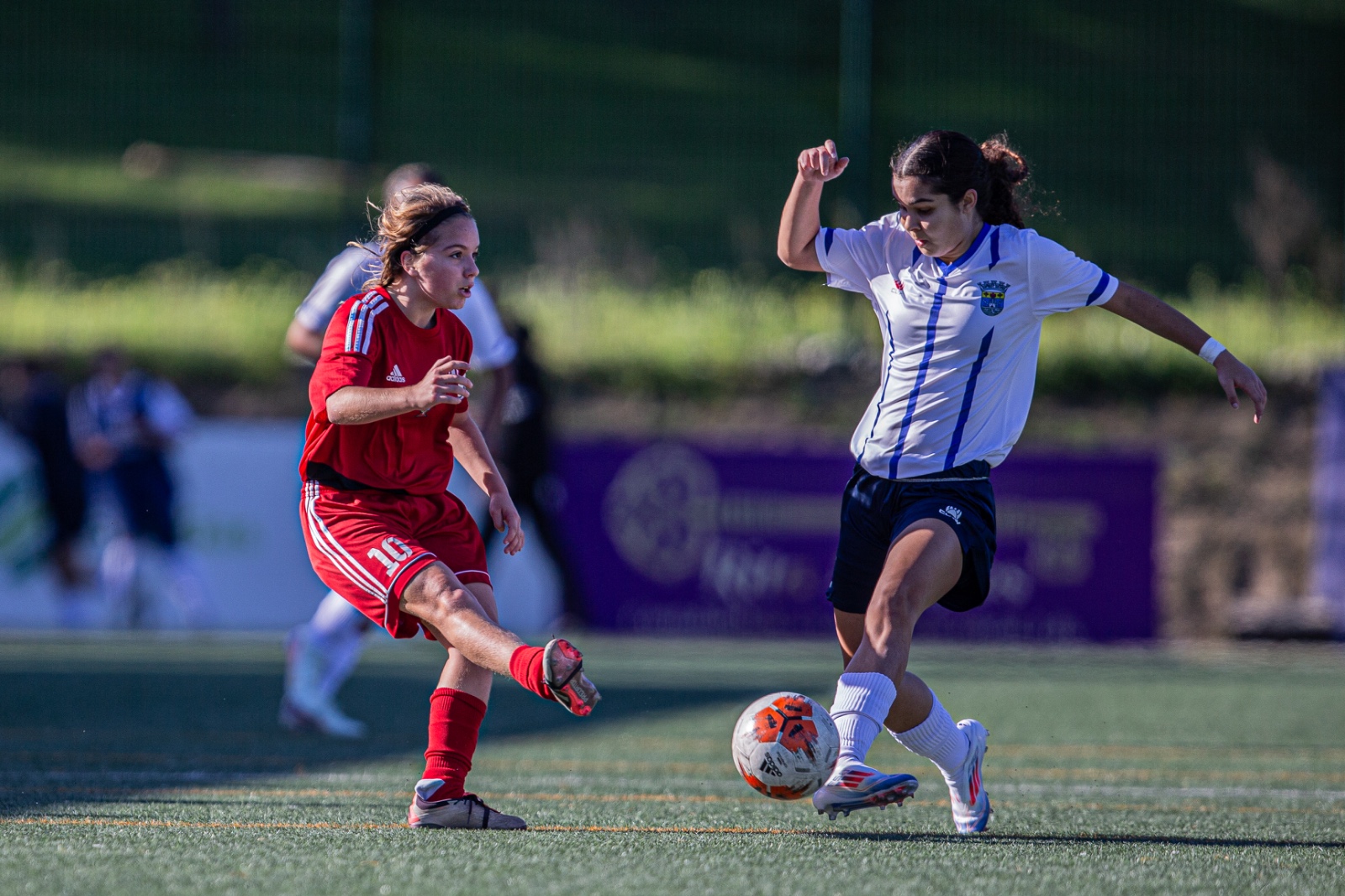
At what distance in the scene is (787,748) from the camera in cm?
386

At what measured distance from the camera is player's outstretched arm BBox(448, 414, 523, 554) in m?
4.16

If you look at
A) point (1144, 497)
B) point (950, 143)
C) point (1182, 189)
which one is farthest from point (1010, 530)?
point (950, 143)

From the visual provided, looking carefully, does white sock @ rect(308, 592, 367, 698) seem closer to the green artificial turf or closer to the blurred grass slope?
the green artificial turf

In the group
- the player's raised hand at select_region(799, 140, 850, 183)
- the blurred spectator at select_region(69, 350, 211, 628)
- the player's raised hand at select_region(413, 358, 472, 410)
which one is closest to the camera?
the player's raised hand at select_region(413, 358, 472, 410)

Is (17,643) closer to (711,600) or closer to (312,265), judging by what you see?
(711,600)

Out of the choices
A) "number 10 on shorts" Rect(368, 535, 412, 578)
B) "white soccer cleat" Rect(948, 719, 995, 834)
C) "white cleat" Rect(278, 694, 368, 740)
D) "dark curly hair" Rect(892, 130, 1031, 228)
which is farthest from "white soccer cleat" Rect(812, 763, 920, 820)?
"white cleat" Rect(278, 694, 368, 740)

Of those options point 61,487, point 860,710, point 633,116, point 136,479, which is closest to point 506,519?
point 860,710

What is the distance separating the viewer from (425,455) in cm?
414

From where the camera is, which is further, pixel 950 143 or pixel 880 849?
pixel 950 143

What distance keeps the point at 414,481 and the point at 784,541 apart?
26.6 ft

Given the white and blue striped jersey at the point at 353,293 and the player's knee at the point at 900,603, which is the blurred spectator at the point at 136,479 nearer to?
the white and blue striped jersey at the point at 353,293

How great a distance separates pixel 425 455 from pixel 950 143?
1627 millimetres

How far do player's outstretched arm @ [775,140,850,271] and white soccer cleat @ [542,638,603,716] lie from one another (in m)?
1.39

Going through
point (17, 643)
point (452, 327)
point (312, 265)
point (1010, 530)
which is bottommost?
point (17, 643)
